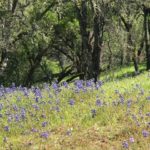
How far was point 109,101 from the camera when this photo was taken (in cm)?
1070

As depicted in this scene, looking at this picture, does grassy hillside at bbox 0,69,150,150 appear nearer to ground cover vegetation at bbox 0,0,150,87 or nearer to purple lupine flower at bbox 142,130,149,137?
purple lupine flower at bbox 142,130,149,137

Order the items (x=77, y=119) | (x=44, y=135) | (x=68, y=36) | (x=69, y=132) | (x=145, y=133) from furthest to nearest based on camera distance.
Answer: (x=68, y=36), (x=77, y=119), (x=69, y=132), (x=44, y=135), (x=145, y=133)

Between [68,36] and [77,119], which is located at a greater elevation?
[77,119]

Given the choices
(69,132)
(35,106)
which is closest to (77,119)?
(69,132)

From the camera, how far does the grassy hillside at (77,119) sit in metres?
8.42

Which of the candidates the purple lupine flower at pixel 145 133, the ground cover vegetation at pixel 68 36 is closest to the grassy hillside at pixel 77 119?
the purple lupine flower at pixel 145 133

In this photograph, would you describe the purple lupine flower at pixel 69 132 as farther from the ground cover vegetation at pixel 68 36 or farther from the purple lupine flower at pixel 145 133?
the ground cover vegetation at pixel 68 36

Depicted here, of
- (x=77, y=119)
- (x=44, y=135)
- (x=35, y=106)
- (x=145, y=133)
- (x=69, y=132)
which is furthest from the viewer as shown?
(x=35, y=106)

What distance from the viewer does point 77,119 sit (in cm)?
979

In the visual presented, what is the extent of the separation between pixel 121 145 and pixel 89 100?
3.13m

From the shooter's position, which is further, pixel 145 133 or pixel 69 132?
pixel 69 132

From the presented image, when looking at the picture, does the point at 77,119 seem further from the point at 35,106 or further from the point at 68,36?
the point at 68,36

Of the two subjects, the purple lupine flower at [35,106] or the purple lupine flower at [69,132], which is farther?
the purple lupine flower at [35,106]

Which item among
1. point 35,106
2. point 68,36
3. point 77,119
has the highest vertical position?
point 35,106
